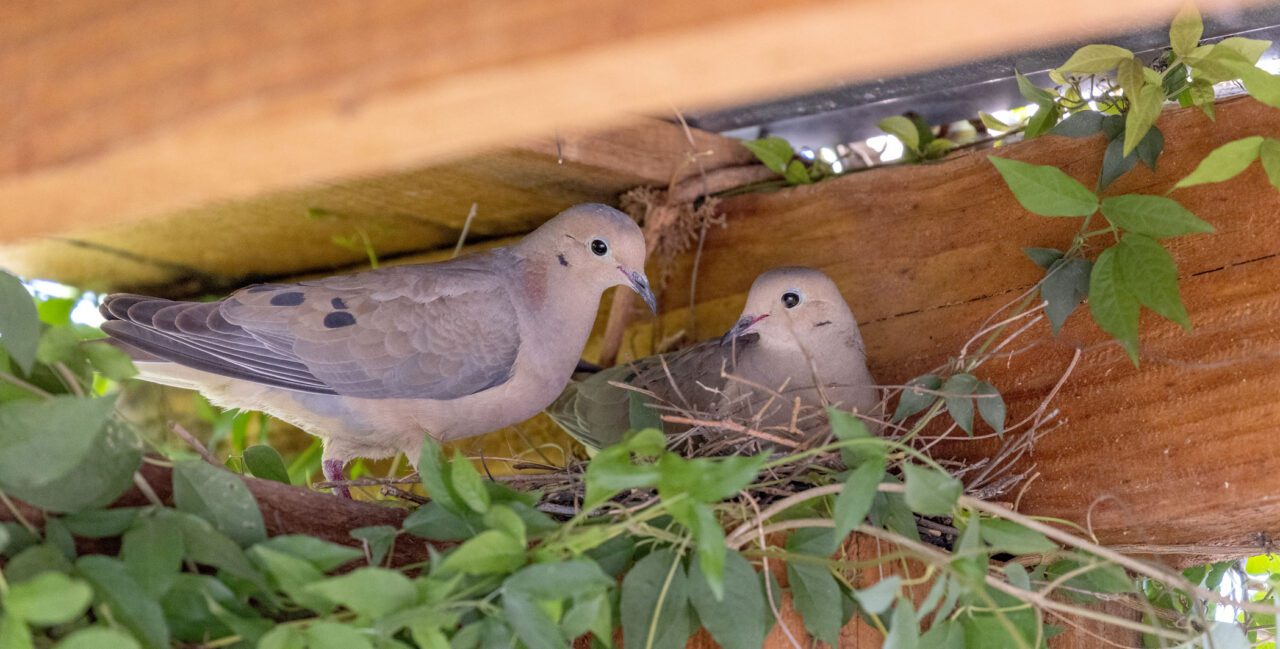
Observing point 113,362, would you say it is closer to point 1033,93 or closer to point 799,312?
point 799,312

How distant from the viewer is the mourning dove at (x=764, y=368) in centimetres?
234

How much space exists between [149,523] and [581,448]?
147 centimetres

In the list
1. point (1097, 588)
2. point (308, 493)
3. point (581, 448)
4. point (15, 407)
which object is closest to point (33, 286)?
point (581, 448)

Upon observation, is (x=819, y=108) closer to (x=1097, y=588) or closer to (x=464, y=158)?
(x=464, y=158)

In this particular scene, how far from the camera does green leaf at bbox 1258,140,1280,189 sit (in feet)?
5.94

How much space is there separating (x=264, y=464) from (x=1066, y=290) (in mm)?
1344

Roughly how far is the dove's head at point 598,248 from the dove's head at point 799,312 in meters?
0.22

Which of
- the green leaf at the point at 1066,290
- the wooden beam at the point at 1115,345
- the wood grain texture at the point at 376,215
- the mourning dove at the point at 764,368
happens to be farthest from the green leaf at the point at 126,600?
the green leaf at the point at 1066,290

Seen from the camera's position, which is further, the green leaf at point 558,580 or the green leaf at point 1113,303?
the green leaf at point 1113,303

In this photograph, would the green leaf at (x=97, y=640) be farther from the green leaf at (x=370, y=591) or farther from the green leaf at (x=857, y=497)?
the green leaf at (x=857, y=497)

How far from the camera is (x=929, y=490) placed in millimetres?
1492

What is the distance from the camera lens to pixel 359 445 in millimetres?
2377

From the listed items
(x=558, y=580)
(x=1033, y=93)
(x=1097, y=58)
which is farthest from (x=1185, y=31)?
(x=558, y=580)

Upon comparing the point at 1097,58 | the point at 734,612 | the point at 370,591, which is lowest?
the point at 734,612
